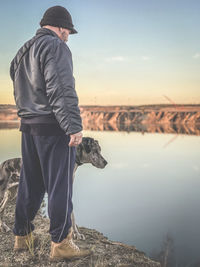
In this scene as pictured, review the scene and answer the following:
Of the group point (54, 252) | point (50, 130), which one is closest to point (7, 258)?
point (54, 252)

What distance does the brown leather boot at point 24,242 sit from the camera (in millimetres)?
3534

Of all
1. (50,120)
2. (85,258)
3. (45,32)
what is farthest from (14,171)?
(45,32)

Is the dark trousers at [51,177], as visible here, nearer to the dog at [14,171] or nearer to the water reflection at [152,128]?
the dog at [14,171]

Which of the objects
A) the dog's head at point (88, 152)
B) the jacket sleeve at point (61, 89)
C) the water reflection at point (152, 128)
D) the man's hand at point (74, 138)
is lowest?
the water reflection at point (152, 128)

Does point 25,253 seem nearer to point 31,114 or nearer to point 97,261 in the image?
point 97,261

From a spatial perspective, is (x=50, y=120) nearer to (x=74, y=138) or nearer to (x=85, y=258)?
(x=74, y=138)

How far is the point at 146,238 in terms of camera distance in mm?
6352

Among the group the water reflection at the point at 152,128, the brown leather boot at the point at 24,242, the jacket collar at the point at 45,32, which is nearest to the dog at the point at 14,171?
the brown leather boot at the point at 24,242

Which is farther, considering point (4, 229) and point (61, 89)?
point (4, 229)

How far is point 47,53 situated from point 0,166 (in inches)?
94.4

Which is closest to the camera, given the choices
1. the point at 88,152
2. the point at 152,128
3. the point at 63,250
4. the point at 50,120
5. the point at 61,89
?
Answer: the point at 61,89

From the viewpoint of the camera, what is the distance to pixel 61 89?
2773 mm

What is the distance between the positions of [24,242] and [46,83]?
6.48 feet

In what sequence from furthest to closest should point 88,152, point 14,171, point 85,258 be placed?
point 14,171 → point 88,152 → point 85,258
